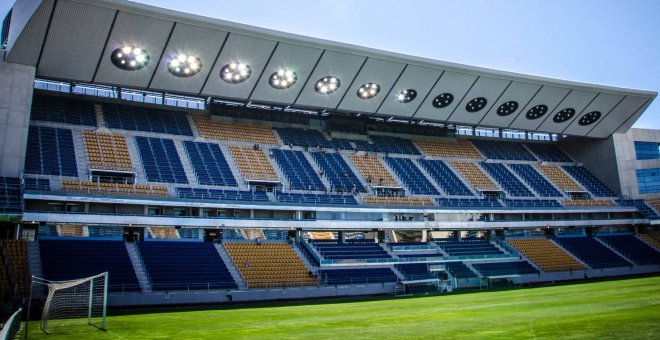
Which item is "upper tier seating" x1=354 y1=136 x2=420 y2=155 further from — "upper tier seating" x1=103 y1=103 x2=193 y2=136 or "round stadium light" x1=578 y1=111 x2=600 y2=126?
"round stadium light" x1=578 y1=111 x2=600 y2=126

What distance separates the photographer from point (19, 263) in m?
28.8

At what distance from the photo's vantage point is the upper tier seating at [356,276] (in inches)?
1466

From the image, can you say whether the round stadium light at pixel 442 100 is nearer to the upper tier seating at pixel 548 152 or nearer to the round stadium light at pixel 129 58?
the upper tier seating at pixel 548 152

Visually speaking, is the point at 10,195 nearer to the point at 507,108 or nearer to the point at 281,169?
the point at 281,169

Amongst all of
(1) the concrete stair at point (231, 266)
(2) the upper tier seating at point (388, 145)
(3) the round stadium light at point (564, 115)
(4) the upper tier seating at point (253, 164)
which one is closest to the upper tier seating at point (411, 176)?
(2) the upper tier seating at point (388, 145)

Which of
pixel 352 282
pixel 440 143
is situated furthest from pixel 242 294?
pixel 440 143

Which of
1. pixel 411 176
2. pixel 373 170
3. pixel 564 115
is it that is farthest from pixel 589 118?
pixel 373 170

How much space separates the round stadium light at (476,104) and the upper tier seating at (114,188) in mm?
32763

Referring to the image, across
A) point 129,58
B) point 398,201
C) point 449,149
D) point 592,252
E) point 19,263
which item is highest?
point 129,58

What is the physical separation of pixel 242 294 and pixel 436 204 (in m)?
22.5

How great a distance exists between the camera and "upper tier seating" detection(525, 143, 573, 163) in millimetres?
65562

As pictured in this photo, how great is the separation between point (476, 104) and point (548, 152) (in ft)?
62.7

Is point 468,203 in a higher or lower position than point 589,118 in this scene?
lower

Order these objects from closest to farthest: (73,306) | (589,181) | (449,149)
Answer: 1. (73,306)
2. (449,149)
3. (589,181)
